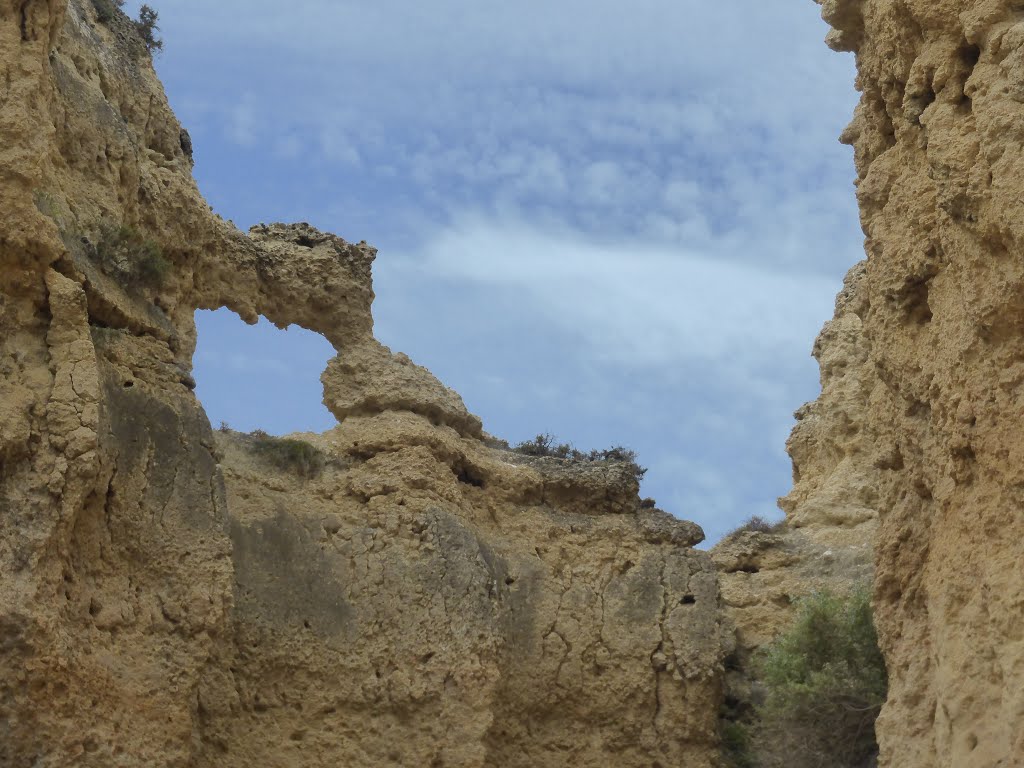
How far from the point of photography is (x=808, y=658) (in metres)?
16.7

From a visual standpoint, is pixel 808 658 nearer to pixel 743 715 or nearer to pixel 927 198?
pixel 743 715

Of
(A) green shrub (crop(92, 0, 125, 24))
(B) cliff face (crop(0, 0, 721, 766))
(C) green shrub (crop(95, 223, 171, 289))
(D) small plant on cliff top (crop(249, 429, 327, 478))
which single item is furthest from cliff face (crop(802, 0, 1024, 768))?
(A) green shrub (crop(92, 0, 125, 24))

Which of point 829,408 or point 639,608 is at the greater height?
point 829,408

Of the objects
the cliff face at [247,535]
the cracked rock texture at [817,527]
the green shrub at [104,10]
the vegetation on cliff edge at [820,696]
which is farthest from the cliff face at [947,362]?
the green shrub at [104,10]

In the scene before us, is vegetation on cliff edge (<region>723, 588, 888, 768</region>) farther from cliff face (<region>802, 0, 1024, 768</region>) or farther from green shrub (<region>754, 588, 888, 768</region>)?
cliff face (<region>802, 0, 1024, 768</region>)

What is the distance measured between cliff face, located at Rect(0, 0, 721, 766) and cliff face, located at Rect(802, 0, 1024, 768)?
18.3 feet

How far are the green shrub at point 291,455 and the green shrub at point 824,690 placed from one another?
6.19 m

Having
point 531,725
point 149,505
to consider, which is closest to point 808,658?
point 531,725

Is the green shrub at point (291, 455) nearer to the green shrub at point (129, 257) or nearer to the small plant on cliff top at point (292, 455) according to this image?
the small plant on cliff top at point (292, 455)

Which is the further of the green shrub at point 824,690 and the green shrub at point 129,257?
the green shrub at point 824,690

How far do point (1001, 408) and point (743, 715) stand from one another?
28.1ft

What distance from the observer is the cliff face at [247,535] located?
42.5 feet

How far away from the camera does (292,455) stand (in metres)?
17.7

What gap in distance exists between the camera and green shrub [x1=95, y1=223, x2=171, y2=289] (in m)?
15.6
